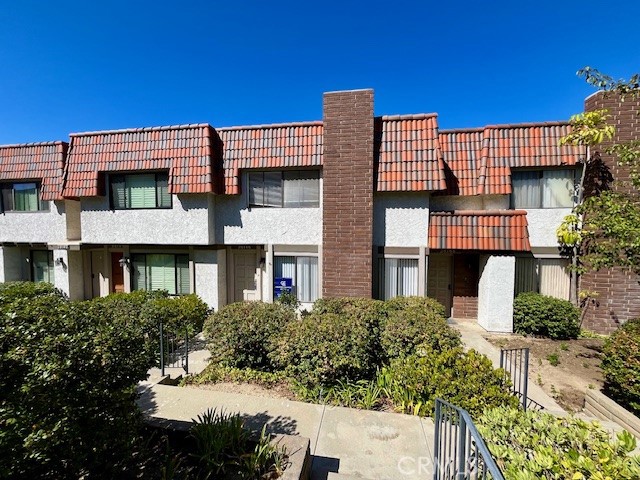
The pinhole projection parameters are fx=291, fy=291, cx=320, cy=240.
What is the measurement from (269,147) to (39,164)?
10076mm

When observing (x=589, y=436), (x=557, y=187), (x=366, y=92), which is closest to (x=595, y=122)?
(x=557, y=187)

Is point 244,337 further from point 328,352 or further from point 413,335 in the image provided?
point 413,335

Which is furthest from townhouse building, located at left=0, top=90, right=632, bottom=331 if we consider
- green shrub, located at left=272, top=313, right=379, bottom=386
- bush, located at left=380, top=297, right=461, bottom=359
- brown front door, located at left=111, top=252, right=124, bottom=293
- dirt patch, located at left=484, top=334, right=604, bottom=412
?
green shrub, located at left=272, top=313, right=379, bottom=386

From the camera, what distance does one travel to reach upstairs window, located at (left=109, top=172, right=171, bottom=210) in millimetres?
11000

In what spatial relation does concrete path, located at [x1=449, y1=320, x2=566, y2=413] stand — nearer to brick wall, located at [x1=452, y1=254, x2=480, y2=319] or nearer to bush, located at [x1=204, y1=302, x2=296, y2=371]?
brick wall, located at [x1=452, y1=254, x2=480, y2=319]

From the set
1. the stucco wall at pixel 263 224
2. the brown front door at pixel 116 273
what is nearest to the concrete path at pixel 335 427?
the stucco wall at pixel 263 224

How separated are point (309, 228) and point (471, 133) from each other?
22.7 feet

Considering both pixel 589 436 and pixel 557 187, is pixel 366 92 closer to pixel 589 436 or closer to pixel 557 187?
pixel 557 187

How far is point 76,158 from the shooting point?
1123cm

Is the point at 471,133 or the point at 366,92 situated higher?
the point at 366,92

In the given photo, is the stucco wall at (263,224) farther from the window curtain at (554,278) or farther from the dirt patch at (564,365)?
the window curtain at (554,278)

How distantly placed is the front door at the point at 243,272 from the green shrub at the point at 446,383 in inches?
307

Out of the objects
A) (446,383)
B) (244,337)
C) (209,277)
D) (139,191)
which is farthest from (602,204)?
(139,191)

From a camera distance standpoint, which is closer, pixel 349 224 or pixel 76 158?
pixel 349 224
